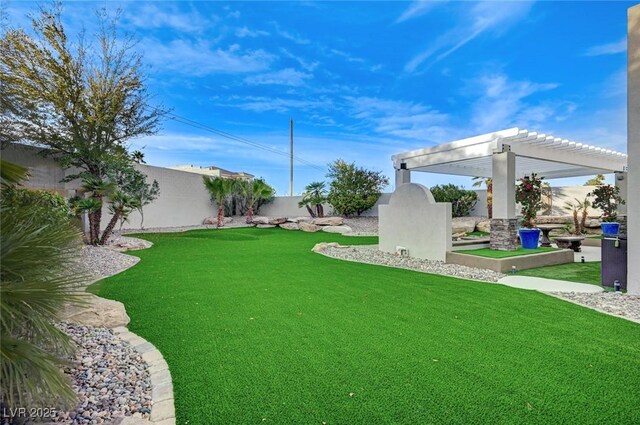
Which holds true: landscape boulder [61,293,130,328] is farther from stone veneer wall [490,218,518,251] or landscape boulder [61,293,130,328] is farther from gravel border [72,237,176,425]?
stone veneer wall [490,218,518,251]

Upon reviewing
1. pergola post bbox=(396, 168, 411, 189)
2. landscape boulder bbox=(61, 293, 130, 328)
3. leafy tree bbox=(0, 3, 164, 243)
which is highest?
leafy tree bbox=(0, 3, 164, 243)

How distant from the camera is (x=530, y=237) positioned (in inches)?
374

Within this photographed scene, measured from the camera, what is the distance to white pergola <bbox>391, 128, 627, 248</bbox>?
29.8ft

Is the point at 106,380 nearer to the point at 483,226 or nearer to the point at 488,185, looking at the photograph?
the point at 483,226

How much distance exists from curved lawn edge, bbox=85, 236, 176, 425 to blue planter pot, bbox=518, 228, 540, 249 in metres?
9.69

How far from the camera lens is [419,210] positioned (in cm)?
932

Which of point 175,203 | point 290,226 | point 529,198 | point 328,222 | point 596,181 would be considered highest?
point 596,181

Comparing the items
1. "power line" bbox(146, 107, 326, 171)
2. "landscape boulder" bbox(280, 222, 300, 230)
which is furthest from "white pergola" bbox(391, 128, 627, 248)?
"power line" bbox(146, 107, 326, 171)

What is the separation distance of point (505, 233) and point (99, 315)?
9.24m

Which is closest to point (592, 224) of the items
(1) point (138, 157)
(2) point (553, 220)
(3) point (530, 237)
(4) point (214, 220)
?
(2) point (553, 220)

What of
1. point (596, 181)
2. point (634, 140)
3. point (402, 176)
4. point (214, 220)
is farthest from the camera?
point (596, 181)

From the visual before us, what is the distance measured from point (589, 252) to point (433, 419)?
11634 mm

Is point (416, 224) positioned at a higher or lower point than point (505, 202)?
lower

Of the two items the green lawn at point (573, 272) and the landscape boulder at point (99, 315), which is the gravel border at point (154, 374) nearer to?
the landscape boulder at point (99, 315)
